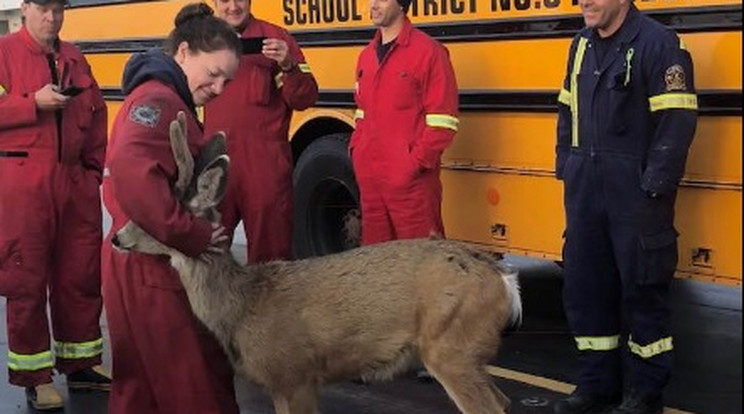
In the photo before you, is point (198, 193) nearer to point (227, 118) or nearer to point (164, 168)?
point (164, 168)

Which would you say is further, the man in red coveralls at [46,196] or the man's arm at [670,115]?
the man in red coveralls at [46,196]

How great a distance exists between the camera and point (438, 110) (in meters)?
5.36

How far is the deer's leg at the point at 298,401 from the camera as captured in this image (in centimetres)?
395

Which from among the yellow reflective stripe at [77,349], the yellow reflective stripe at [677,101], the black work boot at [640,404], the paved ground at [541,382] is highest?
the yellow reflective stripe at [677,101]

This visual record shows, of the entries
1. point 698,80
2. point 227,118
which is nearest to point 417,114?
point 227,118

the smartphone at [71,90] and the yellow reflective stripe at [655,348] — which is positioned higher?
the smartphone at [71,90]

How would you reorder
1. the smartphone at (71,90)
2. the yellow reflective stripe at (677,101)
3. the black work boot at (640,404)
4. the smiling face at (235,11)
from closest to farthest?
1. the yellow reflective stripe at (677,101)
2. the black work boot at (640,404)
3. the smartphone at (71,90)
4. the smiling face at (235,11)

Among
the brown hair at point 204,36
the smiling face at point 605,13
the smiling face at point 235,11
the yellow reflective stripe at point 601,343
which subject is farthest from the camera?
the smiling face at point 235,11

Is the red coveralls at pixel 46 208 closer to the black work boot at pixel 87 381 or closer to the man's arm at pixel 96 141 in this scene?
the man's arm at pixel 96 141

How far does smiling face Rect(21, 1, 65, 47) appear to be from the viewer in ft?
17.7

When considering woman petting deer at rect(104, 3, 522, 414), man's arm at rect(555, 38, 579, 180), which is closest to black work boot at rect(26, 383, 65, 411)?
woman petting deer at rect(104, 3, 522, 414)

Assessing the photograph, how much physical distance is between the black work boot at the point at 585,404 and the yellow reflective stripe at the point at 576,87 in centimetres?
125

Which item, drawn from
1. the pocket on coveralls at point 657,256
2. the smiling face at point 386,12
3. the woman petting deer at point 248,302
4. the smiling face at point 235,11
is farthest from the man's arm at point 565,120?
the smiling face at point 235,11

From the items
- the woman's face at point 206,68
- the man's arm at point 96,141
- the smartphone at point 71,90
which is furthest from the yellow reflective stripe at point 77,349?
the woman's face at point 206,68
